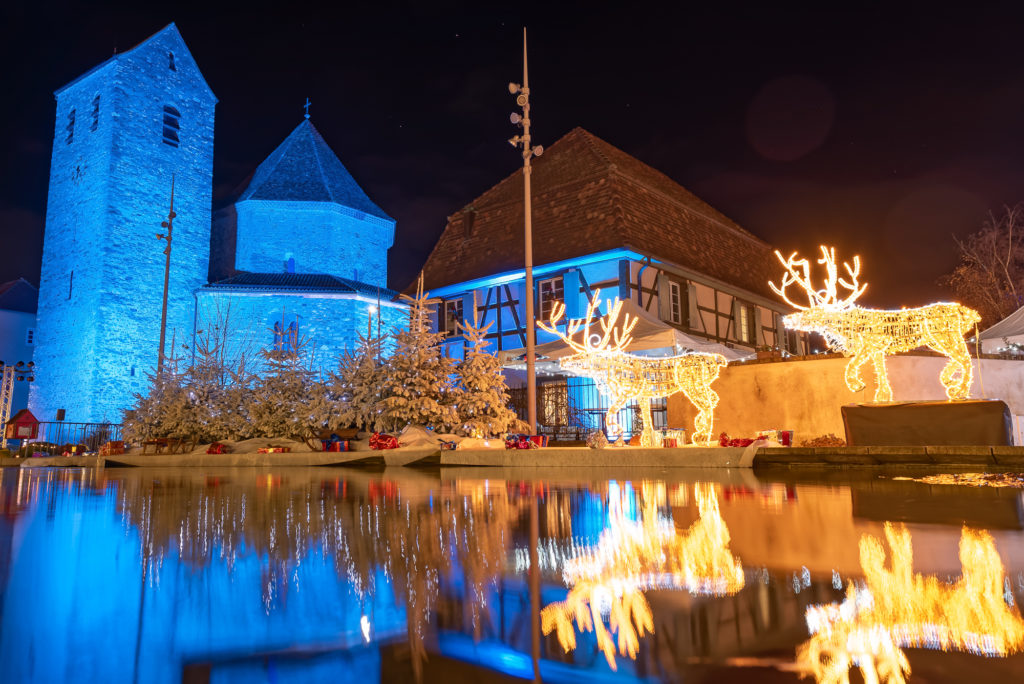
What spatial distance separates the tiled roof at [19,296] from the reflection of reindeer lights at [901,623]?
48.3 metres

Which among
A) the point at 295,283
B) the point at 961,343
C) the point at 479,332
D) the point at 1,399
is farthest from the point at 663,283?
the point at 1,399

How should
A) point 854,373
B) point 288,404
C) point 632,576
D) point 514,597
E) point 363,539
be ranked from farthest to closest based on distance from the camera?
1. point 288,404
2. point 854,373
3. point 363,539
4. point 632,576
5. point 514,597

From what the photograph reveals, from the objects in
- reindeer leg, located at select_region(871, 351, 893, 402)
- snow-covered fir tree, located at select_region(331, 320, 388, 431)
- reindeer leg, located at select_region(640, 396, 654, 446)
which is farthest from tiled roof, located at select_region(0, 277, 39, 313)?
reindeer leg, located at select_region(871, 351, 893, 402)

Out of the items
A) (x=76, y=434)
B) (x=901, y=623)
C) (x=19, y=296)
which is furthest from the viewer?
(x=19, y=296)

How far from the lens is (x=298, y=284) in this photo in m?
30.3

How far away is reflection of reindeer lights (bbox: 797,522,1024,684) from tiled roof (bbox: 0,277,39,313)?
48.3 meters

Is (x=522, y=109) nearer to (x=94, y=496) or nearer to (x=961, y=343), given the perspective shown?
(x=961, y=343)

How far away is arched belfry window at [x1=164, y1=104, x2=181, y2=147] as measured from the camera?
1273 inches

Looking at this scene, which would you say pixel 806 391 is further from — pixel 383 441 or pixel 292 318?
pixel 292 318

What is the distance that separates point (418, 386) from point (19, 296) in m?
38.8

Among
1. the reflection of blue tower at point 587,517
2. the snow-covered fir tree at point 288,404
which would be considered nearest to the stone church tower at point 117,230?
the snow-covered fir tree at point 288,404

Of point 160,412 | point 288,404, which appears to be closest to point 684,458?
point 288,404

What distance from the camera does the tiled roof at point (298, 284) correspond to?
29.8 m

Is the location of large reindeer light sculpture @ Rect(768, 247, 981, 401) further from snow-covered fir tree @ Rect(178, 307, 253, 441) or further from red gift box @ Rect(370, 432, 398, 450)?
snow-covered fir tree @ Rect(178, 307, 253, 441)
